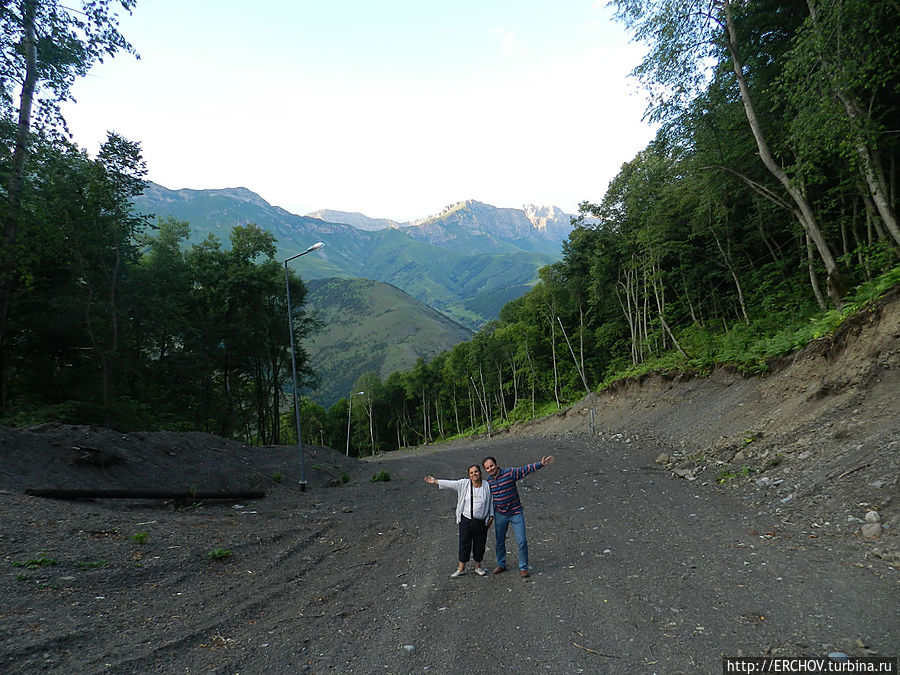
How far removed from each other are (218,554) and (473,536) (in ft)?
14.9

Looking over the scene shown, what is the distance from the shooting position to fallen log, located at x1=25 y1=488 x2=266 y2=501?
9.17 m

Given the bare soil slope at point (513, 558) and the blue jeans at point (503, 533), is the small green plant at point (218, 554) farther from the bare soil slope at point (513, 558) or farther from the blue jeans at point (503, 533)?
the blue jeans at point (503, 533)

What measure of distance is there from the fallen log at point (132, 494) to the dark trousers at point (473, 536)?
8724 mm

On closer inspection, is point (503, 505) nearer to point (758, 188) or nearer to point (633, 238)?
point (758, 188)

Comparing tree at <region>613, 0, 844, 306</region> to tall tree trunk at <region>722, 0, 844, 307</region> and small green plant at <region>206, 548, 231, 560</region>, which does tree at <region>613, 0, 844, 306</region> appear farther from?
small green plant at <region>206, 548, 231, 560</region>

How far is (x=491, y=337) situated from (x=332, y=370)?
119429mm

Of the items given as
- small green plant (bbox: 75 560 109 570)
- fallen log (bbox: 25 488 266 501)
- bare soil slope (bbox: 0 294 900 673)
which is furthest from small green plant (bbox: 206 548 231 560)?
fallen log (bbox: 25 488 266 501)

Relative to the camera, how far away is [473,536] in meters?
6.75

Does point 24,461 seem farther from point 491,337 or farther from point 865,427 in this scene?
point 491,337

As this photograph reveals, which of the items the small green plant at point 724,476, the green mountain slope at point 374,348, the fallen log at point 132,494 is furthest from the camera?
the green mountain slope at point 374,348

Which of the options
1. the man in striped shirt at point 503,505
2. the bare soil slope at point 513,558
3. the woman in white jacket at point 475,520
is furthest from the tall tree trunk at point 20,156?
the man in striped shirt at point 503,505

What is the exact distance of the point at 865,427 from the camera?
857 centimetres

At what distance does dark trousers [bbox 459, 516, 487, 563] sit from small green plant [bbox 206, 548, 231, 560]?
4.26m

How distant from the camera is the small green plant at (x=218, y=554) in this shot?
7.46 meters
